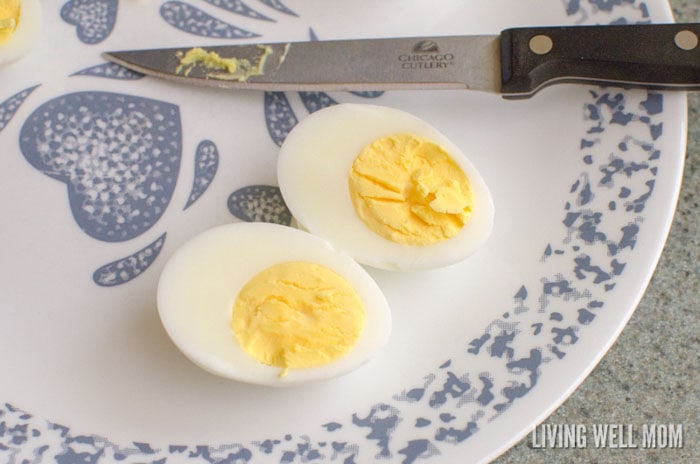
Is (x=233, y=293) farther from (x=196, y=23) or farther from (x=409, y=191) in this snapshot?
(x=196, y=23)

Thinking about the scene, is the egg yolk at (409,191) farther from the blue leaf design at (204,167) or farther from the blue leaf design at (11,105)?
the blue leaf design at (11,105)

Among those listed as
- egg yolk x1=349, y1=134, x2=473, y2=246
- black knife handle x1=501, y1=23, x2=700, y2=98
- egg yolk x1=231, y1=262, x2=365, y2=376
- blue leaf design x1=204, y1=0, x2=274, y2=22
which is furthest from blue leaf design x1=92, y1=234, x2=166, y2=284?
black knife handle x1=501, y1=23, x2=700, y2=98

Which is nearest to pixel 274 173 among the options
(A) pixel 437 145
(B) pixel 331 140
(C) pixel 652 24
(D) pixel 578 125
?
(B) pixel 331 140

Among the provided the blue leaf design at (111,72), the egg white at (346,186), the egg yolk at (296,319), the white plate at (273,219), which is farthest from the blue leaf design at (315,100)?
the egg yolk at (296,319)

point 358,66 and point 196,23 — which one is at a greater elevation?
point 196,23

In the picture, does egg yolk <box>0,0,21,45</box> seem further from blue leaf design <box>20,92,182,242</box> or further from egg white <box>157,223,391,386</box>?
egg white <box>157,223,391,386</box>

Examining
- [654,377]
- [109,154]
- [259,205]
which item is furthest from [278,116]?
[654,377]
